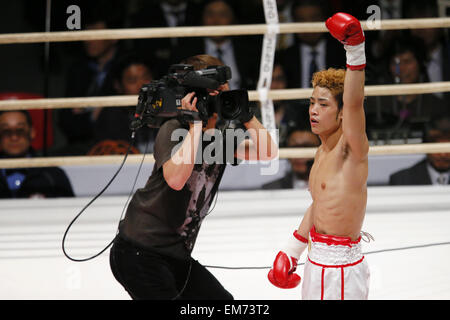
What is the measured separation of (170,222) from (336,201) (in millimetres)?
409

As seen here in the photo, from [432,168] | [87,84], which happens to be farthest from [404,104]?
[87,84]

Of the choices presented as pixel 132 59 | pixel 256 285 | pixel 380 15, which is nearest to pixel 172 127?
pixel 256 285

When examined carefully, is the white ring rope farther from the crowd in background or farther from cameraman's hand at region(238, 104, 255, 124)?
cameraman's hand at region(238, 104, 255, 124)

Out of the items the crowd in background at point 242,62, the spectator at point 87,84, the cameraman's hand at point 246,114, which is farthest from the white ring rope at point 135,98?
the cameraman's hand at point 246,114

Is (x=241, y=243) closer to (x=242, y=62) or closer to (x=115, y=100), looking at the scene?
(x=115, y=100)

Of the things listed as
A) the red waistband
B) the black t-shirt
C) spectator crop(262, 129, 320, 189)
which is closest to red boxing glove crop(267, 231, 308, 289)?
the red waistband

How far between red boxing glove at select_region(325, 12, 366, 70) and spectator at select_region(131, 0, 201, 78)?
199 cm

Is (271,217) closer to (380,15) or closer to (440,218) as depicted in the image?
(440,218)

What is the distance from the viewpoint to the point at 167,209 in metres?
1.30

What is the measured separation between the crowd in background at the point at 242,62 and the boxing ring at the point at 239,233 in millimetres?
360

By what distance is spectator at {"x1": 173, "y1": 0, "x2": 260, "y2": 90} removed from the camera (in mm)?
2902

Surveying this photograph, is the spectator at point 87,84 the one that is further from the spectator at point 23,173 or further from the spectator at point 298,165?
the spectator at point 298,165

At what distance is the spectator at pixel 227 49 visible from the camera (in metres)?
2.90

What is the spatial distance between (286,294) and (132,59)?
1.83 meters
